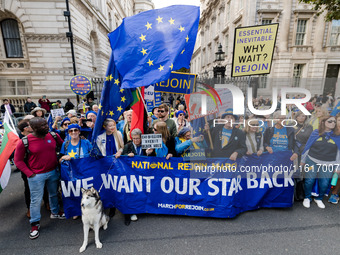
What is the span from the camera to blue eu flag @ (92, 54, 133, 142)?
3.32m

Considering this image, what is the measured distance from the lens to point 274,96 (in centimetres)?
360

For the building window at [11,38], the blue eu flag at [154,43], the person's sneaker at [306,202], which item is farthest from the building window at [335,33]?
the building window at [11,38]

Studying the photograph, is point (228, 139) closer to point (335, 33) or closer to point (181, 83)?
point (181, 83)

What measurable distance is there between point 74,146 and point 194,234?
8.66ft

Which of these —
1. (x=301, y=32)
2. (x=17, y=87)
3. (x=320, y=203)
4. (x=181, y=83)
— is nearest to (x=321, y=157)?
(x=320, y=203)

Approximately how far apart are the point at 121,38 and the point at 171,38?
2.79 ft

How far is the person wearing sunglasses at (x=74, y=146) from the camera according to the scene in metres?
3.46

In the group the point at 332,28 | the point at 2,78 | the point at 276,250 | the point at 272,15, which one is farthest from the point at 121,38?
the point at 332,28

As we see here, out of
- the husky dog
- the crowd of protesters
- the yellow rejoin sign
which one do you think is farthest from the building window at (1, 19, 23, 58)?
the yellow rejoin sign

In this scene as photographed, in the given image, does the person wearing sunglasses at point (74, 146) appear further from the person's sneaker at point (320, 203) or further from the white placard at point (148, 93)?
the person's sneaker at point (320, 203)

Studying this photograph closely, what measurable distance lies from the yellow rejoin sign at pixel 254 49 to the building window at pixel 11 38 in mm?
19098

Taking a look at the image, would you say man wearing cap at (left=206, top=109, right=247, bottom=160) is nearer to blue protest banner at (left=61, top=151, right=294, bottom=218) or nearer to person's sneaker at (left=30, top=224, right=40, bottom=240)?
blue protest banner at (left=61, top=151, right=294, bottom=218)

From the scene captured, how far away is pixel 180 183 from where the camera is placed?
11.3 feet

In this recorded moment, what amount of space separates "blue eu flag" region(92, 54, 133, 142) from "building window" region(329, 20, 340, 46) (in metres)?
25.9
